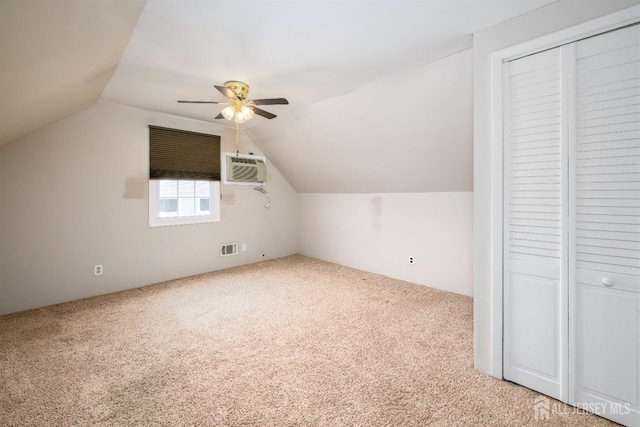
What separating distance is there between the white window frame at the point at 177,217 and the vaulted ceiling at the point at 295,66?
1.02 meters

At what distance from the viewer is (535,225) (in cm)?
174

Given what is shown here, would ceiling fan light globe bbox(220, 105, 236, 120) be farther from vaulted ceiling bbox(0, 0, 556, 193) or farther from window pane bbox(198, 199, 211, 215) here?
window pane bbox(198, 199, 211, 215)

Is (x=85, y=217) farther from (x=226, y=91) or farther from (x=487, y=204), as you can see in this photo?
(x=487, y=204)

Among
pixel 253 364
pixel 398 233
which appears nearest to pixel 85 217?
pixel 253 364

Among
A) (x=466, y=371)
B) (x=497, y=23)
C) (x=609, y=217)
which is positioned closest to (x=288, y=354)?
(x=466, y=371)

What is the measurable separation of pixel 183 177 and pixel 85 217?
47.8 inches

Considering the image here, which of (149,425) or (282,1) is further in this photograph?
(282,1)

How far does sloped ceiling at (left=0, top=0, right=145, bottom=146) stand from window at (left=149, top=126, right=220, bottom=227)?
1217 mm

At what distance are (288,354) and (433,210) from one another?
8.48 ft

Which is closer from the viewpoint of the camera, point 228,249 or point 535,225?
point 535,225

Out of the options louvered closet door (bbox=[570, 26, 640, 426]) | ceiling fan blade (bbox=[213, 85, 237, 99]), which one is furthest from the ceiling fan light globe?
louvered closet door (bbox=[570, 26, 640, 426])

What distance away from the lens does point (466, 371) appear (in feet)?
6.40

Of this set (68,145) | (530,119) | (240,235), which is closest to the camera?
(530,119)

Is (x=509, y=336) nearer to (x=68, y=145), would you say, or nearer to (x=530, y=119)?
(x=530, y=119)
